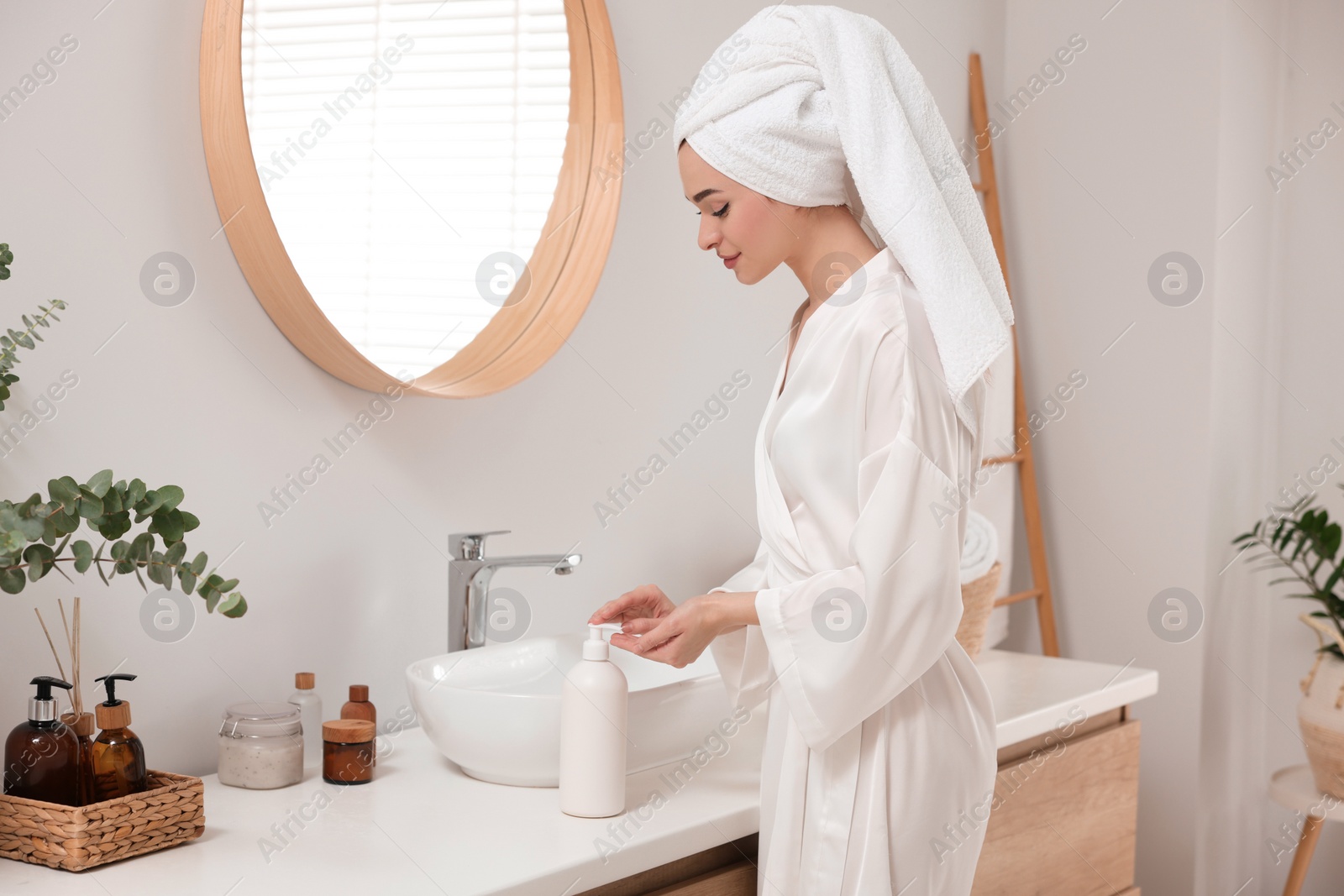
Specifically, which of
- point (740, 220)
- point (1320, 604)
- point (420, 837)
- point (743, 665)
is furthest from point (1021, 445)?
point (420, 837)

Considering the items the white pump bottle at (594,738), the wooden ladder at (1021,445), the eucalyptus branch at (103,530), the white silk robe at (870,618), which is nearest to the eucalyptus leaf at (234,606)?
the eucalyptus branch at (103,530)

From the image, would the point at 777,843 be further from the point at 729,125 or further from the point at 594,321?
the point at 594,321

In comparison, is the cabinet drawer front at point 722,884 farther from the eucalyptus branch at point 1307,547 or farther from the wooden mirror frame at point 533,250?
the eucalyptus branch at point 1307,547

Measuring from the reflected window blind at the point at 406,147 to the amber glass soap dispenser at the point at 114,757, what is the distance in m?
0.56

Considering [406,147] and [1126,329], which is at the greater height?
[406,147]

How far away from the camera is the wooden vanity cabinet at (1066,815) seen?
1.58 m

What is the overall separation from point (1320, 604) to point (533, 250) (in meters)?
2.03

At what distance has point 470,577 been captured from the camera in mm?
1497

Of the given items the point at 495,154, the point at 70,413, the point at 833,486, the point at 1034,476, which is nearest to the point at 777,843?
the point at 833,486

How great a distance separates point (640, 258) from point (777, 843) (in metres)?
1.01

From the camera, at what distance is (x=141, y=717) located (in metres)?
1.24

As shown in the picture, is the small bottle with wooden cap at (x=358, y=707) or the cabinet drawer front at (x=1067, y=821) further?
the cabinet drawer front at (x=1067, y=821)

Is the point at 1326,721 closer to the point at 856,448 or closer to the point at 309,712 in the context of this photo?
the point at 856,448

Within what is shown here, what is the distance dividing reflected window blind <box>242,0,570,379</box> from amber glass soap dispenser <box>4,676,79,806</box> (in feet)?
1.89
